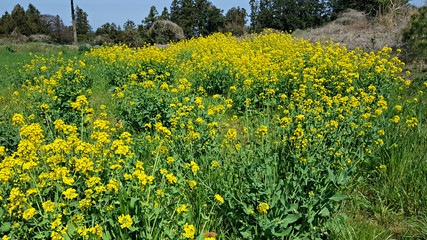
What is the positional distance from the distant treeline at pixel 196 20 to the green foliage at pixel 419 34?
2131 cm

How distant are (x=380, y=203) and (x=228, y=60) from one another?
4.80 metres

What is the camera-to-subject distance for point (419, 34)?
7.05 m

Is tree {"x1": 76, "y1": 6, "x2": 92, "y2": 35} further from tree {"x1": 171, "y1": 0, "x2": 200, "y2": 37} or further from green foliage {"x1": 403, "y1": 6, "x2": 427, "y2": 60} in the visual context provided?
green foliage {"x1": 403, "y1": 6, "x2": 427, "y2": 60}

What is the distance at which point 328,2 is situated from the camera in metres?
32.4

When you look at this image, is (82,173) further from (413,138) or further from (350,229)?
(413,138)

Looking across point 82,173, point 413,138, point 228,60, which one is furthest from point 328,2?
point 82,173

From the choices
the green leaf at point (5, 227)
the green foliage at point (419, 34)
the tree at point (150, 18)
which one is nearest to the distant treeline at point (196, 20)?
the tree at point (150, 18)

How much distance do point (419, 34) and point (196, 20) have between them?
3377 centimetres

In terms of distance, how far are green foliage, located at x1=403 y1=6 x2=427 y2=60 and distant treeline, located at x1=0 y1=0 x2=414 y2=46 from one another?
2131 cm

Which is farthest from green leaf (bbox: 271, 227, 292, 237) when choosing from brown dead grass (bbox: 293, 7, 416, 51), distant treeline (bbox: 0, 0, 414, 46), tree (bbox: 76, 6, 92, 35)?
tree (bbox: 76, 6, 92, 35)

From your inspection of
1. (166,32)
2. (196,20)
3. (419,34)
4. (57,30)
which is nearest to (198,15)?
(196,20)

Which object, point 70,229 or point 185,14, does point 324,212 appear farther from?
point 185,14

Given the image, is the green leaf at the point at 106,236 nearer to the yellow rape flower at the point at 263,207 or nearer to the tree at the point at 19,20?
the yellow rape flower at the point at 263,207

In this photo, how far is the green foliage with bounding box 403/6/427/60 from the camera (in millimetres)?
6723
